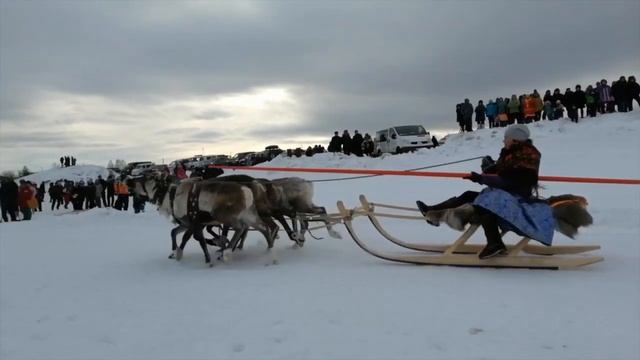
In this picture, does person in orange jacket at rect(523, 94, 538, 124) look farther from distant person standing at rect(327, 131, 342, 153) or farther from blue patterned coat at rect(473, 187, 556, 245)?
blue patterned coat at rect(473, 187, 556, 245)

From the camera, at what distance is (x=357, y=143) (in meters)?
24.9

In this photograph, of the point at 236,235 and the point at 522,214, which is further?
the point at 236,235

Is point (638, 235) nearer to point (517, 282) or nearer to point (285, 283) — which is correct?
point (517, 282)

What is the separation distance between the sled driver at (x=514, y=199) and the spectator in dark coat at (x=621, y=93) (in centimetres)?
1612

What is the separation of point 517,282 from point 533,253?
→ 49.6 inches

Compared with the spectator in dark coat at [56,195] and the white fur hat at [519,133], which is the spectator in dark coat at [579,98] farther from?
the spectator in dark coat at [56,195]

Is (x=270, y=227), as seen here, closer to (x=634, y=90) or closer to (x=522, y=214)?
(x=522, y=214)

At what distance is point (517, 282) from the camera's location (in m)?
5.63

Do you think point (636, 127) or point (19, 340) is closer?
point (19, 340)

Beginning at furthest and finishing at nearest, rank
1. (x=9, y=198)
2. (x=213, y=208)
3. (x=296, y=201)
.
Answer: (x=9, y=198)
(x=296, y=201)
(x=213, y=208)

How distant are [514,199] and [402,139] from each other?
17731 millimetres

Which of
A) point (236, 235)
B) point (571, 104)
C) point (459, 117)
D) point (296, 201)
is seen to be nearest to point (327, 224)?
point (296, 201)

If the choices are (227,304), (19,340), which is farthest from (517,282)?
(19,340)

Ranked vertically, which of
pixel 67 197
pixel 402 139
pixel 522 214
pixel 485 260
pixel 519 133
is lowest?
pixel 67 197
